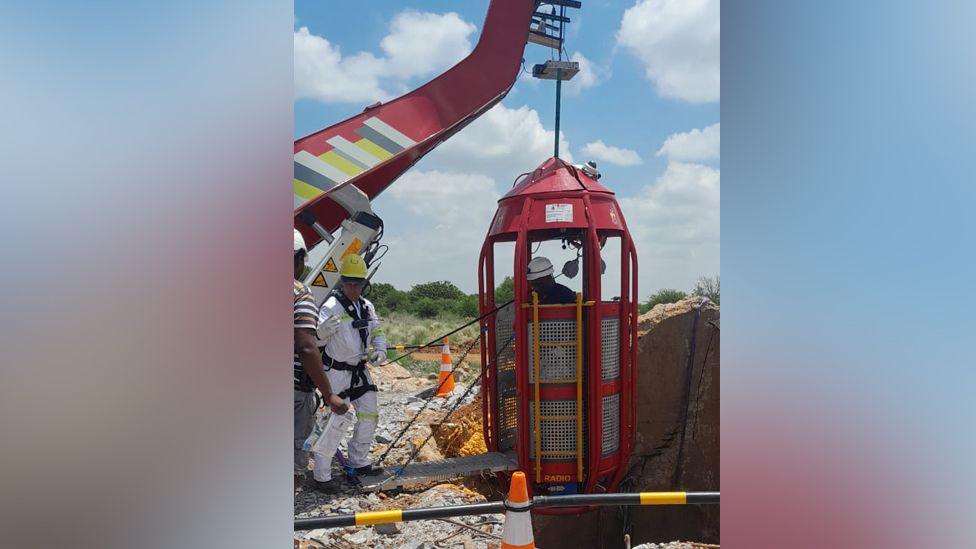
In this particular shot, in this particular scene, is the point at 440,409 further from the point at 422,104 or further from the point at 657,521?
the point at 422,104

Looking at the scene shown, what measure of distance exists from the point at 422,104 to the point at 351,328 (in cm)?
195

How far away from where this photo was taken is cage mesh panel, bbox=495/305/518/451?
613cm

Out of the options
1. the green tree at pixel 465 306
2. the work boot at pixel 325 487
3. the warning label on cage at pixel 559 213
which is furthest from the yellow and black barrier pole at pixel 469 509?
the green tree at pixel 465 306

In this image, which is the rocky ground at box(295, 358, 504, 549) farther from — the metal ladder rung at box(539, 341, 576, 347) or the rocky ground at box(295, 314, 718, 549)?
the metal ladder rung at box(539, 341, 576, 347)

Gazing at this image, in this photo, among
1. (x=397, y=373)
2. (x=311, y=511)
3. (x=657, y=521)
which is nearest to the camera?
(x=311, y=511)

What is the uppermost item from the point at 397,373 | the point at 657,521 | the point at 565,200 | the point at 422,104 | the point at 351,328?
the point at 422,104

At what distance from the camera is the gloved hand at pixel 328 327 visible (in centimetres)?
499

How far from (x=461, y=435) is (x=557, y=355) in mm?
2987

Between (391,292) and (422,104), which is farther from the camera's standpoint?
(391,292)

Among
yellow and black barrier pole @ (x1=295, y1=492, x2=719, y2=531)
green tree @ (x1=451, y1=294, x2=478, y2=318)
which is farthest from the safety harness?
green tree @ (x1=451, y1=294, x2=478, y2=318)

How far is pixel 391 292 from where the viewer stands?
127 ft

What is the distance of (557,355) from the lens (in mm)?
5203

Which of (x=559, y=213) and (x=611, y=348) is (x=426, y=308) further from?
(x=559, y=213)
